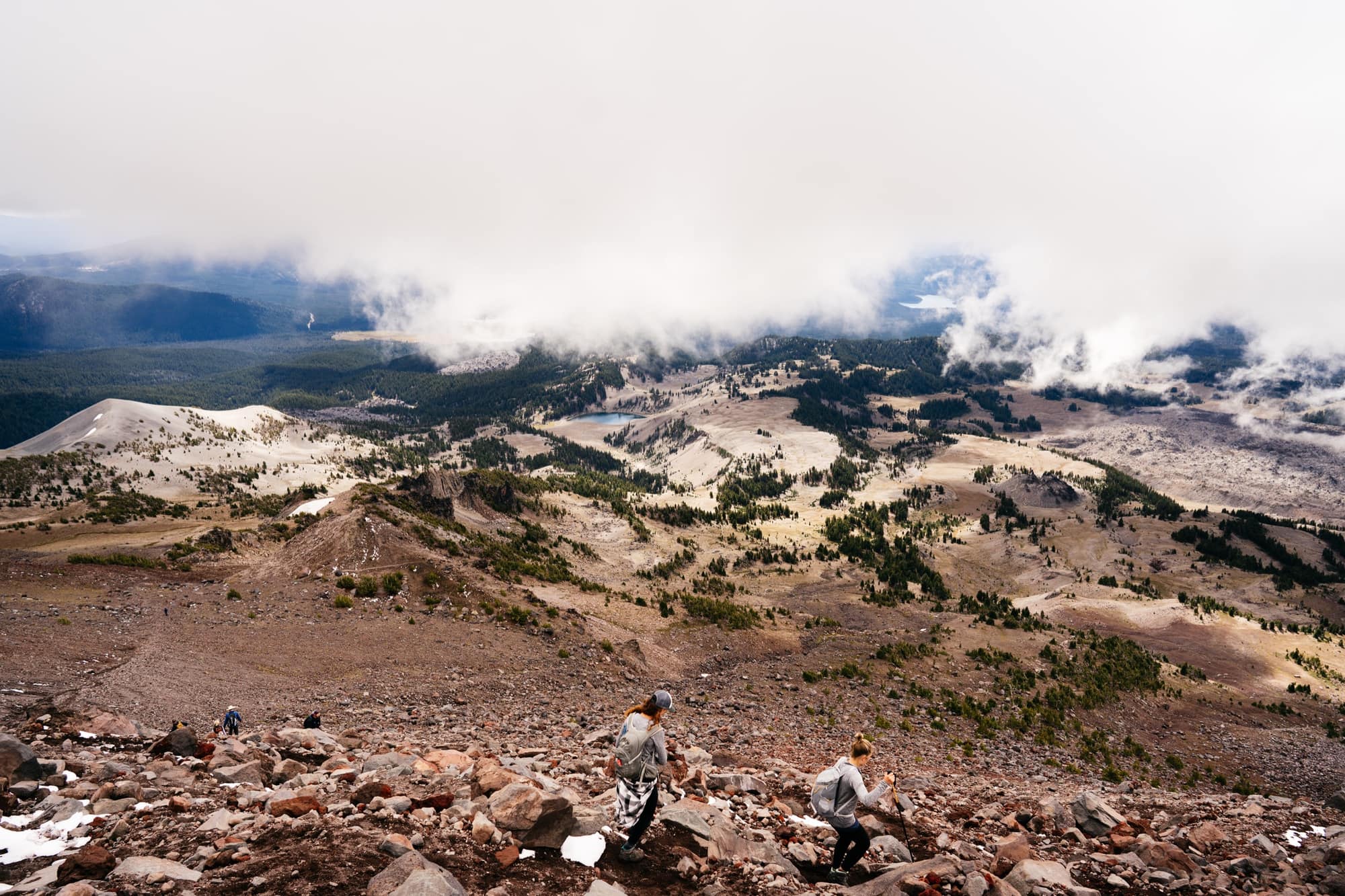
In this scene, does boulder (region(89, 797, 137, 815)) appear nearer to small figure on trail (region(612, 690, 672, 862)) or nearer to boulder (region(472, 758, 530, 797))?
boulder (region(472, 758, 530, 797))

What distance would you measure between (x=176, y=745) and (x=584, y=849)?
10127 millimetres

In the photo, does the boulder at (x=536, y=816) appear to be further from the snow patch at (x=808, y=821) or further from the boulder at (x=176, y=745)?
the boulder at (x=176, y=745)

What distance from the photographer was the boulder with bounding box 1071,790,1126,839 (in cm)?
1418

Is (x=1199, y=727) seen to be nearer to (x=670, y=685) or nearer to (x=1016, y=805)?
(x=1016, y=805)

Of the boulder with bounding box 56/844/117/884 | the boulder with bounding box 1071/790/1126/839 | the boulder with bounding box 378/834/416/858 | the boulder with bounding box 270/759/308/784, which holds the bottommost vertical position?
the boulder with bounding box 1071/790/1126/839

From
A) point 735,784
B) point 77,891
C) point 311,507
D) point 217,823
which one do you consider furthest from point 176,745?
point 311,507

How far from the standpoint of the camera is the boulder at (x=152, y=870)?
7.59m

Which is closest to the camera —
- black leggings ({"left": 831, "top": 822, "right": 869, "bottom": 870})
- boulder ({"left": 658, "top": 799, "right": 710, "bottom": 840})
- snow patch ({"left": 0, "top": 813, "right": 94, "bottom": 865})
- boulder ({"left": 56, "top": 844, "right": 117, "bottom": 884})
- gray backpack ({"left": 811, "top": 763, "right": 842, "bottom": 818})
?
boulder ({"left": 56, "top": 844, "right": 117, "bottom": 884})

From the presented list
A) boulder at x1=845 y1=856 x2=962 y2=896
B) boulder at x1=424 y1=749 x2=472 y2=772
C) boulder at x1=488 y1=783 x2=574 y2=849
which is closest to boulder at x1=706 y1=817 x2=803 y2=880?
boulder at x1=845 y1=856 x2=962 y2=896

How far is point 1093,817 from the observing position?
1441 centimetres

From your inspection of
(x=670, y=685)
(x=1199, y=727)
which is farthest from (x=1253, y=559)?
(x=670, y=685)

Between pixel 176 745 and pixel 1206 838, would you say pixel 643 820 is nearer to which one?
pixel 176 745

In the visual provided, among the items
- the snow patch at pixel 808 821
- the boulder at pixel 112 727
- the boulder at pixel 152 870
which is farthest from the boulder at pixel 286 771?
the snow patch at pixel 808 821

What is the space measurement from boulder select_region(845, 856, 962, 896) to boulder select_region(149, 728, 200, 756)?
46.8 ft
